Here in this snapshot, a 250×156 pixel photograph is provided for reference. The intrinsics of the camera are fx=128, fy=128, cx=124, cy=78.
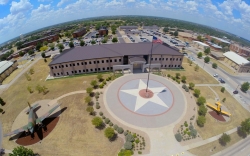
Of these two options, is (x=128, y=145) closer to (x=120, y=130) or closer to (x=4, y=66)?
(x=120, y=130)

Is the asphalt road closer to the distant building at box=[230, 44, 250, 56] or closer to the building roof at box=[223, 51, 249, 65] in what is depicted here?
the building roof at box=[223, 51, 249, 65]

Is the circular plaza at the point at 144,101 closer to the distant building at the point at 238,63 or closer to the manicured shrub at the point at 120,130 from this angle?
the manicured shrub at the point at 120,130

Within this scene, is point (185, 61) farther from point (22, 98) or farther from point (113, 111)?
point (22, 98)

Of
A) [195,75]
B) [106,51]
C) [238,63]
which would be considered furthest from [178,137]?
[238,63]

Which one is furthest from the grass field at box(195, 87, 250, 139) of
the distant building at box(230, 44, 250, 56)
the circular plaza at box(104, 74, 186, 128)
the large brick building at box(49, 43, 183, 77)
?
the distant building at box(230, 44, 250, 56)

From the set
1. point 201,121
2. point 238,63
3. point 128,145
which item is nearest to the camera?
point 128,145

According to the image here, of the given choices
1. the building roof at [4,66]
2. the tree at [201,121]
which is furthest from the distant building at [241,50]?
the building roof at [4,66]
